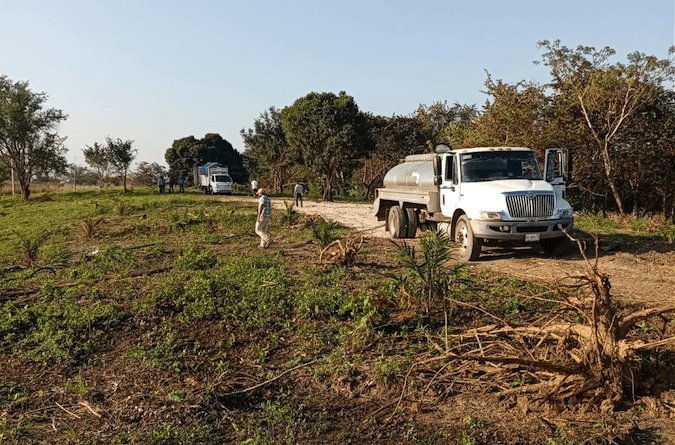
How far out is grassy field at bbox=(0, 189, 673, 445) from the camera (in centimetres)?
440

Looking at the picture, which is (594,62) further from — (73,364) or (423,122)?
(423,122)

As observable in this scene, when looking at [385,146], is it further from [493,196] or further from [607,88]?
[493,196]

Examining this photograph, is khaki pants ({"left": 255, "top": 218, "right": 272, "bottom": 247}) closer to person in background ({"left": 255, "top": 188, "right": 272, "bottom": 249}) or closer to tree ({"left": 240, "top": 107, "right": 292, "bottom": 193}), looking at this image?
person in background ({"left": 255, "top": 188, "right": 272, "bottom": 249})

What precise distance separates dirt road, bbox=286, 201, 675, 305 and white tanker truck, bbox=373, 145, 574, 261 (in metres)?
0.47

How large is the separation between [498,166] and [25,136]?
1575 inches

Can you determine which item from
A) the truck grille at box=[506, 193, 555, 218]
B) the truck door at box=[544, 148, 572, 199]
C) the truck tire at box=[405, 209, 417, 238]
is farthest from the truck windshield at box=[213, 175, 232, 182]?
Answer: the truck grille at box=[506, 193, 555, 218]

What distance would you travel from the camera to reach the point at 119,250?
42.8 feet

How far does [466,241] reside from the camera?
1095 centimetres

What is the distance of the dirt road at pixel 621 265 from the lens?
7988 mm

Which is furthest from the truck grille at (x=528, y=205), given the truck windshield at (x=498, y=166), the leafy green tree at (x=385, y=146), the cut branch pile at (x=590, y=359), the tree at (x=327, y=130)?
the leafy green tree at (x=385, y=146)

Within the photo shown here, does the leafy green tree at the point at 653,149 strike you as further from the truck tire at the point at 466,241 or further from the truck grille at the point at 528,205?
the truck tire at the point at 466,241

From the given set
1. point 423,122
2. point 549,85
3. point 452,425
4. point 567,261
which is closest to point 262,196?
point 567,261

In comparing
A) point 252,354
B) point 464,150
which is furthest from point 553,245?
point 252,354

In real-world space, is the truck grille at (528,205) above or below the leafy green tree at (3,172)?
below
